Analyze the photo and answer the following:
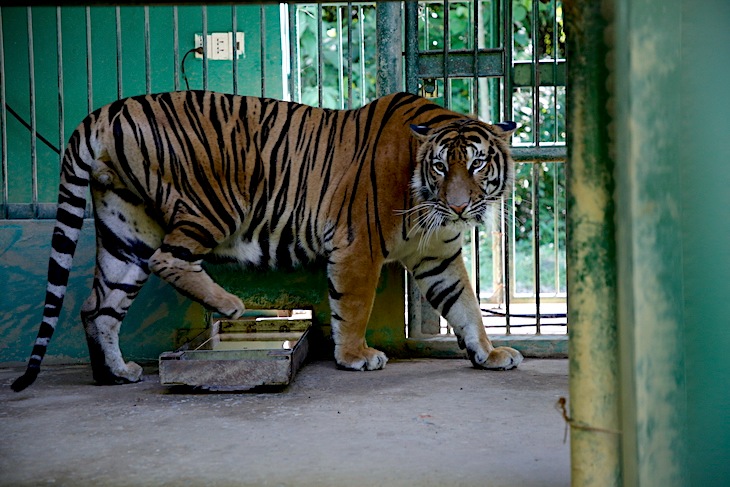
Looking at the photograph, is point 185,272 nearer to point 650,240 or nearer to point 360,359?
point 360,359

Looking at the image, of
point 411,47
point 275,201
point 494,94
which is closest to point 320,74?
point 411,47

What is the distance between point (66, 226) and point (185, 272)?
0.58 meters

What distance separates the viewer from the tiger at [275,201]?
13.1 feet

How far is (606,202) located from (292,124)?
2.72m

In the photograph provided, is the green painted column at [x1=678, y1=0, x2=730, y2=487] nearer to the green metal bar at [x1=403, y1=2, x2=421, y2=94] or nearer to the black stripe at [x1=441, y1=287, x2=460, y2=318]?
the black stripe at [x1=441, y1=287, x2=460, y2=318]

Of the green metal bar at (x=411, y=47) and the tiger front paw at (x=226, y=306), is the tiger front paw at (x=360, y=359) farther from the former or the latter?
the green metal bar at (x=411, y=47)

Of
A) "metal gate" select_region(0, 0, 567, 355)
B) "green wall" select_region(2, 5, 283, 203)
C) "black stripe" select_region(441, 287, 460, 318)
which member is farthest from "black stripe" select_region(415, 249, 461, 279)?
"green wall" select_region(2, 5, 283, 203)

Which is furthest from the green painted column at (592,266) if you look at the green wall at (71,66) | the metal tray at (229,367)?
the green wall at (71,66)

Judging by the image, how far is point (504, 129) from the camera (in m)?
4.22

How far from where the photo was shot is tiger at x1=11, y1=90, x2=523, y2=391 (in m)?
4.00

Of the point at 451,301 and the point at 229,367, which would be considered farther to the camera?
the point at 451,301

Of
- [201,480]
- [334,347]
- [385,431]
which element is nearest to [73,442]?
[201,480]

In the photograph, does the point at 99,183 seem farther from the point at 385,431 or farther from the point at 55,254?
the point at 385,431

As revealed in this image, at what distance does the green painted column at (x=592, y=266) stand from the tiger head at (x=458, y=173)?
1997 millimetres
